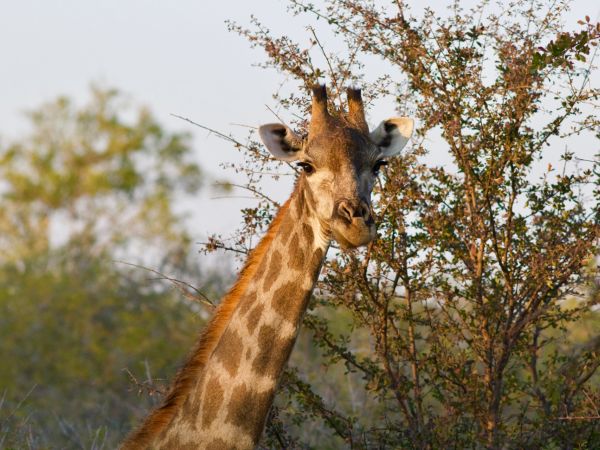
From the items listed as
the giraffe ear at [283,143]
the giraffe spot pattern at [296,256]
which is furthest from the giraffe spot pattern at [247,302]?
the giraffe ear at [283,143]

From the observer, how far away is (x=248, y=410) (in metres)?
6.04

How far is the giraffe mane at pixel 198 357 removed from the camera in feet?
20.7

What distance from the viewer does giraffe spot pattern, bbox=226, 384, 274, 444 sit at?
6031mm

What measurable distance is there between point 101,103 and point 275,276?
34.9 m

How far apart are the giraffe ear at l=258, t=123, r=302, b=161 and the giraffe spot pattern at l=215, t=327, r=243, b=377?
120 centimetres

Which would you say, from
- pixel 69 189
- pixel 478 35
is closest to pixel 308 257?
pixel 478 35

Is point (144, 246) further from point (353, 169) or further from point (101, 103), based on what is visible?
point (353, 169)

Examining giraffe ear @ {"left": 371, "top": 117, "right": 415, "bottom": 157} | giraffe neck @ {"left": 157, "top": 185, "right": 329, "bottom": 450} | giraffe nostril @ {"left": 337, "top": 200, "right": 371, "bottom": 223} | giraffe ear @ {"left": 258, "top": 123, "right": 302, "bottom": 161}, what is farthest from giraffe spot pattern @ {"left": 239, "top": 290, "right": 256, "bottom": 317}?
giraffe ear @ {"left": 371, "top": 117, "right": 415, "bottom": 157}

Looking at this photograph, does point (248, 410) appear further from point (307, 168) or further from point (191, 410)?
point (307, 168)

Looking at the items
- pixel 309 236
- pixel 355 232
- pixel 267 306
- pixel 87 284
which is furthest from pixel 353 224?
pixel 87 284

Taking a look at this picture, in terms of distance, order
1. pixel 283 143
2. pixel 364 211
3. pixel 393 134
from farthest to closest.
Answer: pixel 393 134 → pixel 283 143 → pixel 364 211

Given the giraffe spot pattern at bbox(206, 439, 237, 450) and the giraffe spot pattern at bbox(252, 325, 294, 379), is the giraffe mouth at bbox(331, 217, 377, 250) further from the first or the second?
the giraffe spot pattern at bbox(206, 439, 237, 450)

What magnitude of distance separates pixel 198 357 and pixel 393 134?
79.1 inches

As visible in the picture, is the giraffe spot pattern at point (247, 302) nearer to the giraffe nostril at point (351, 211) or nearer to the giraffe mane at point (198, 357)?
the giraffe mane at point (198, 357)
